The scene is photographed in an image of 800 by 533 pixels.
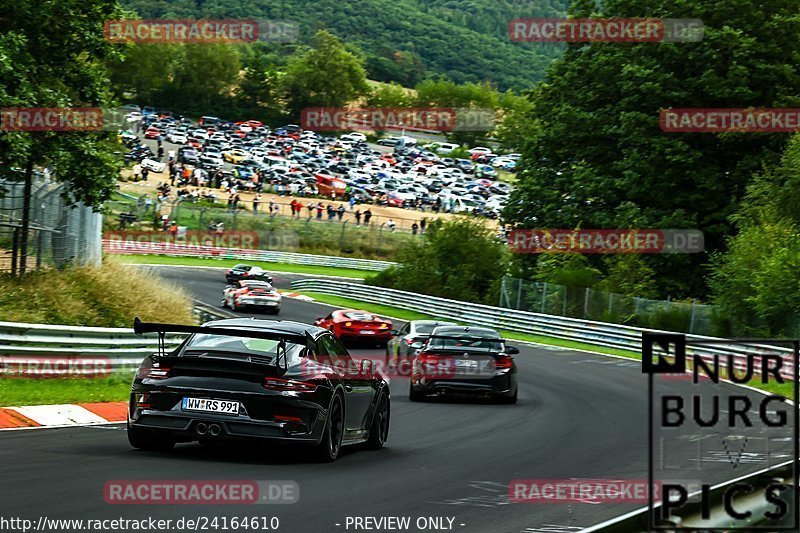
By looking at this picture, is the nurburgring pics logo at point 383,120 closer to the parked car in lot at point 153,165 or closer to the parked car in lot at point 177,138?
the parked car in lot at point 177,138

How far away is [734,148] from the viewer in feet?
150

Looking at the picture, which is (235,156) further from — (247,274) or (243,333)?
(243,333)

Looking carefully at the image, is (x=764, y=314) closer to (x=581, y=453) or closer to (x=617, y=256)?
(x=617, y=256)

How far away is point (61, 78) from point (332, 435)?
16299 millimetres

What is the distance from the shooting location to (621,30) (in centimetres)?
4712

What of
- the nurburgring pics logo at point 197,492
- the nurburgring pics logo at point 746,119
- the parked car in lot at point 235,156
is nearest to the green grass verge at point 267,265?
the nurburgring pics logo at point 746,119

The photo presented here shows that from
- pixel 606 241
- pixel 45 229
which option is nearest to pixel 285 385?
pixel 45 229

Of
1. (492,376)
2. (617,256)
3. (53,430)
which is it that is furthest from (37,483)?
(617,256)

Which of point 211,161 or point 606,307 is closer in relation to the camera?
point 606,307

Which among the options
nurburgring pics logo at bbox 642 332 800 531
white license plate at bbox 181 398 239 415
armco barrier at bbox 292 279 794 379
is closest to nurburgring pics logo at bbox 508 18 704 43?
armco barrier at bbox 292 279 794 379

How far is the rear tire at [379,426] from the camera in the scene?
44.8 ft

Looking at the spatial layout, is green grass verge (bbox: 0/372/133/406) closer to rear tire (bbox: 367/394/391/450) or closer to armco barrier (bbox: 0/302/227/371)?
armco barrier (bbox: 0/302/227/371)

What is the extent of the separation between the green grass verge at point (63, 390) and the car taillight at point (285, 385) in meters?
6.01

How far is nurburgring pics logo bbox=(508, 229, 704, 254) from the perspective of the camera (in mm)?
44750
